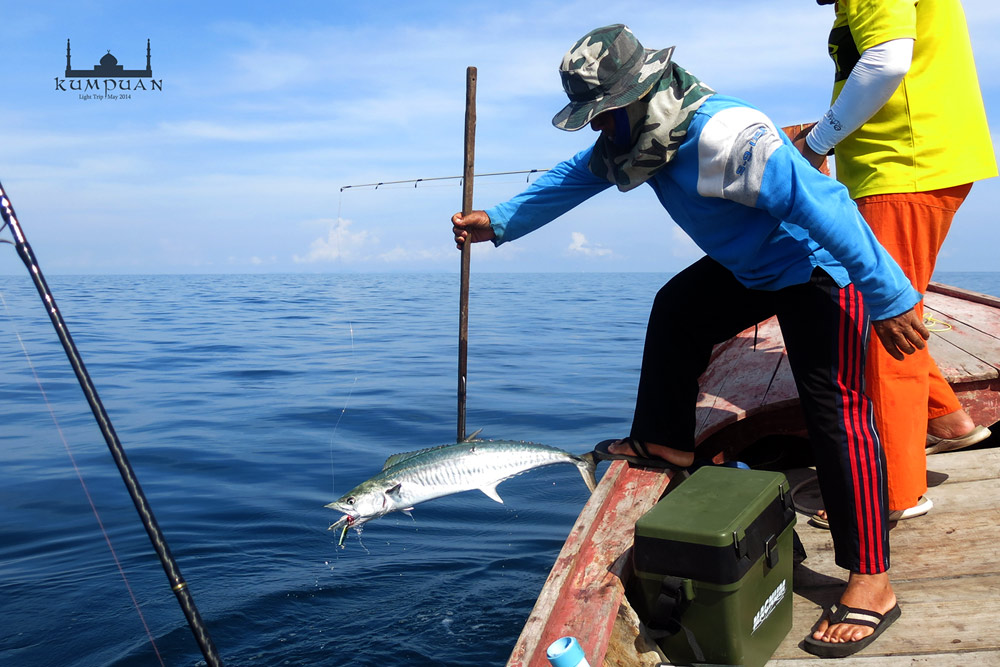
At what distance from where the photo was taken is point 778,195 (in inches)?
97.6

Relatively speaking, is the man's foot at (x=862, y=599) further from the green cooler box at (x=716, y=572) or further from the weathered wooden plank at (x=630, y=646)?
the weathered wooden plank at (x=630, y=646)

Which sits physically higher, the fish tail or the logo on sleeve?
the logo on sleeve

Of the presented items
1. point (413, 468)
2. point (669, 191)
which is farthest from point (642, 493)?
point (669, 191)

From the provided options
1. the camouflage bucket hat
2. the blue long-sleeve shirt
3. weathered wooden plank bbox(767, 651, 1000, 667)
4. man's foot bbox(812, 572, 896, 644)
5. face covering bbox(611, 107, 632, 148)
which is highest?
the camouflage bucket hat

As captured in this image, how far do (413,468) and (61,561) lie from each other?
4187 mm

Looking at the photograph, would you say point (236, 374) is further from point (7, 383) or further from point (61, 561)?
point (61, 561)

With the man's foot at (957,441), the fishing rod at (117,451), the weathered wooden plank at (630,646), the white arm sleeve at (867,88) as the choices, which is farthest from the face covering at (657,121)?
the man's foot at (957,441)

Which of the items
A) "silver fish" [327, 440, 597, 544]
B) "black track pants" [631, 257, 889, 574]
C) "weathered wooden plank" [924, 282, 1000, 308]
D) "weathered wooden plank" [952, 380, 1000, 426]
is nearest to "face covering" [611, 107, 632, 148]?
"black track pants" [631, 257, 889, 574]

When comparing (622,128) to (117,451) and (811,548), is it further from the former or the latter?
(811,548)

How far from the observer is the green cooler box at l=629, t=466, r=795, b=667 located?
2459 mm

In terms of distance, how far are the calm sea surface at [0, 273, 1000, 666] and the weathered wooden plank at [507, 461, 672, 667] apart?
1.31 m

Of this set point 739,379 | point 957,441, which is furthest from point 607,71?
point 957,441

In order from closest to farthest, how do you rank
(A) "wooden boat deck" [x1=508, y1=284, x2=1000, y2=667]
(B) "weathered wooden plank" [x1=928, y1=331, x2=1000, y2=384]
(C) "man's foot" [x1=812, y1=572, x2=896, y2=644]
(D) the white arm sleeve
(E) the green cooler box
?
(E) the green cooler box → (A) "wooden boat deck" [x1=508, y1=284, x2=1000, y2=667] → (C) "man's foot" [x1=812, y1=572, x2=896, y2=644] → (D) the white arm sleeve → (B) "weathered wooden plank" [x1=928, y1=331, x2=1000, y2=384]

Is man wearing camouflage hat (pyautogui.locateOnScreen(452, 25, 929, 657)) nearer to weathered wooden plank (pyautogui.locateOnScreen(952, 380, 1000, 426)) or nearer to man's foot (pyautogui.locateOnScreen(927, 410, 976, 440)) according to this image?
man's foot (pyautogui.locateOnScreen(927, 410, 976, 440))
